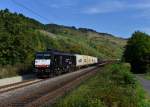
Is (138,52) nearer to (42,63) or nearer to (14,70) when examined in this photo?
(42,63)

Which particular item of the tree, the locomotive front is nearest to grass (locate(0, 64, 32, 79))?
the locomotive front

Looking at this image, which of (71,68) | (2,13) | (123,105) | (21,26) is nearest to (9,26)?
(21,26)

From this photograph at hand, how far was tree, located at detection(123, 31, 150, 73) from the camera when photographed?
327 feet

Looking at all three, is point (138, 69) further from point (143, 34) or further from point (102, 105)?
point (102, 105)

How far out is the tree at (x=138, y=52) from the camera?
99562 mm

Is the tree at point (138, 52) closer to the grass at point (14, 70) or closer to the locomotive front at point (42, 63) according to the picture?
the grass at point (14, 70)

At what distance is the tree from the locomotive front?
4646cm

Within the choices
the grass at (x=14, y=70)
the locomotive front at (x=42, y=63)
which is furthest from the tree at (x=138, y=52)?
the locomotive front at (x=42, y=63)

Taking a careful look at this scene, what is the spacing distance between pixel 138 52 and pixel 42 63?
54.6 meters

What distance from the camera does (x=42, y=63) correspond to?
A: 52156 mm

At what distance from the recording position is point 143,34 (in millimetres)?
111812

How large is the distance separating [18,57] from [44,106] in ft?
115

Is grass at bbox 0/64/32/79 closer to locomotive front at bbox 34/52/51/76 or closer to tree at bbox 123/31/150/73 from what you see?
locomotive front at bbox 34/52/51/76

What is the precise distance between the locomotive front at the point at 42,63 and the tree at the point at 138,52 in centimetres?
4646
